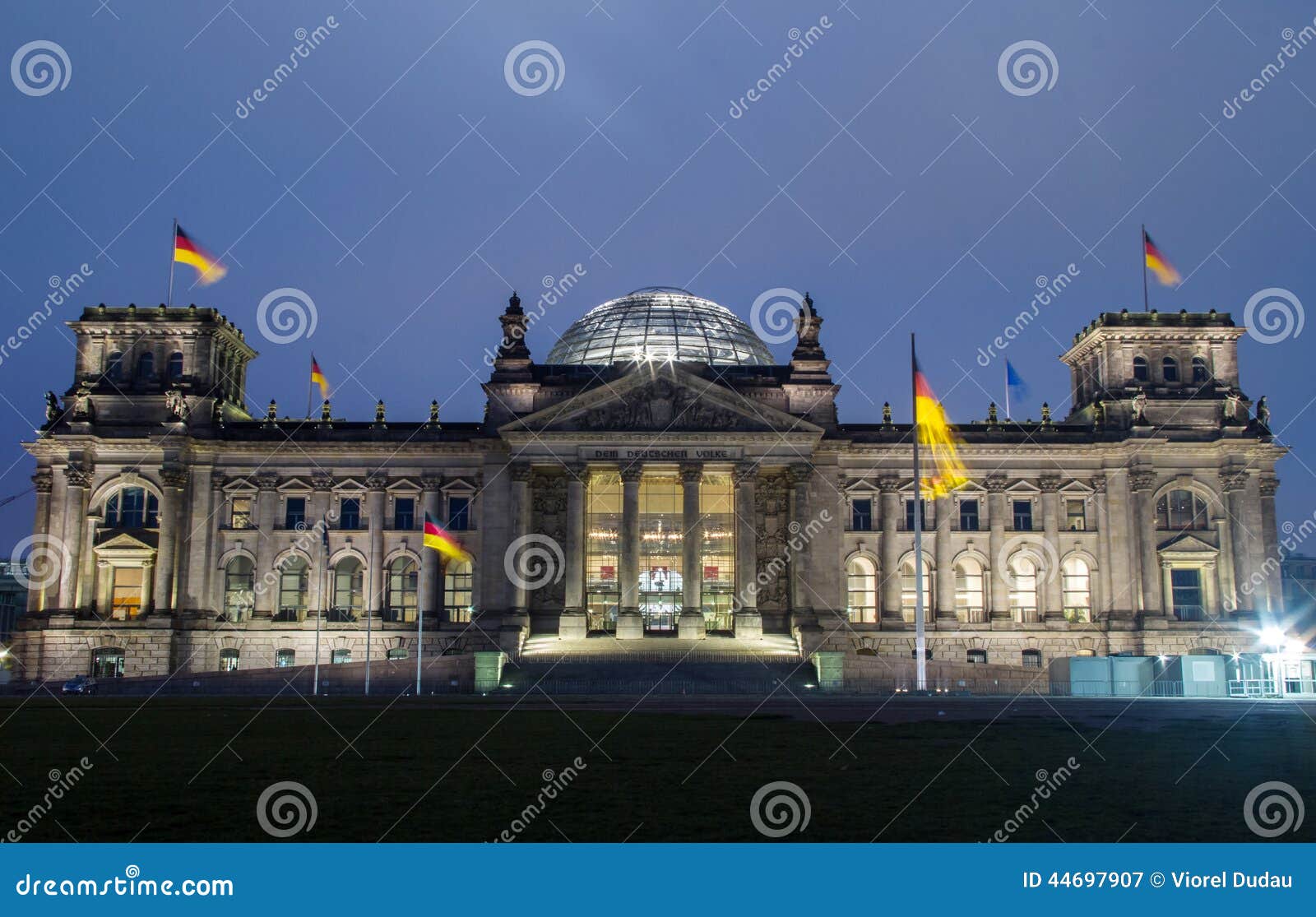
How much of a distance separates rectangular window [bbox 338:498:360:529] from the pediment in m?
13.7

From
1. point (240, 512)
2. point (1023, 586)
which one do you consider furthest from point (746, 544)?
point (240, 512)

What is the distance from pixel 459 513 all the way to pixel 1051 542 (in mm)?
40173

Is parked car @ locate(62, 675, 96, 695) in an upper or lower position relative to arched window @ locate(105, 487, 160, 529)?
lower

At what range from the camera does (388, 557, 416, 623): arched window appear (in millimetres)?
86125

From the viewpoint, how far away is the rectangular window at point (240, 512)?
8656cm

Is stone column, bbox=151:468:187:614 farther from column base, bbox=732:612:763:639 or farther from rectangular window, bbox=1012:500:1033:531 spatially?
rectangular window, bbox=1012:500:1033:531

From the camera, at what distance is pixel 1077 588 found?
87.1 meters

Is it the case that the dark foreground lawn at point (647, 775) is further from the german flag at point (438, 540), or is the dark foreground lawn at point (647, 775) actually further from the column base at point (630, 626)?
the column base at point (630, 626)

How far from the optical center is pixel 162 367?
289ft

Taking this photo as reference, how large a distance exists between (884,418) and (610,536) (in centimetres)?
2087

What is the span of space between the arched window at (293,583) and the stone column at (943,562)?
42097 mm

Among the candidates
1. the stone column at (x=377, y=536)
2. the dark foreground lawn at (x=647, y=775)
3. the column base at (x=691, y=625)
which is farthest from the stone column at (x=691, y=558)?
the dark foreground lawn at (x=647, y=775)

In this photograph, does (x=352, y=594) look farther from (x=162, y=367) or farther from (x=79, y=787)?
(x=79, y=787)

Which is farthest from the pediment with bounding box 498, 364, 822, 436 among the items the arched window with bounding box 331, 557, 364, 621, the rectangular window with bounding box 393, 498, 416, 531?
the arched window with bounding box 331, 557, 364, 621
